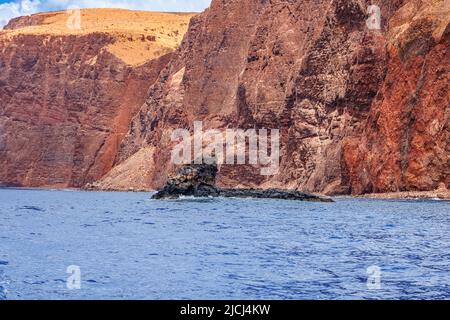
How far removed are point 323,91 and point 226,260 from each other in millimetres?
105029

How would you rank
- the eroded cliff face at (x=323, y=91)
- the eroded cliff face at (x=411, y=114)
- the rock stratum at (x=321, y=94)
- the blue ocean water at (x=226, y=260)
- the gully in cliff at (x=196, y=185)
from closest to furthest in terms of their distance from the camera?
the blue ocean water at (x=226, y=260) < the eroded cliff face at (x=411, y=114) < the rock stratum at (x=321, y=94) < the eroded cliff face at (x=323, y=91) < the gully in cliff at (x=196, y=185)

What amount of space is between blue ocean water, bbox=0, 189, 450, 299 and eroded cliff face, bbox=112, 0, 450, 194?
159ft

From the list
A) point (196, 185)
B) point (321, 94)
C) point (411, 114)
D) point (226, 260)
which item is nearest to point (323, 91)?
point (321, 94)

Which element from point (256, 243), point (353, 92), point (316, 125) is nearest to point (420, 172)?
point (353, 92)

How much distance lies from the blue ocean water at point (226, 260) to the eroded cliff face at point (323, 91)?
159 feet

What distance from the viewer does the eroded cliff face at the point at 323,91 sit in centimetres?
10419

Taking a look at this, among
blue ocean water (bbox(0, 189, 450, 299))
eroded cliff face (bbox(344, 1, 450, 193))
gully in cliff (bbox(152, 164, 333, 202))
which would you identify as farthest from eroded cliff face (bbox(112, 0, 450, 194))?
blue ocean water (bbox(0, 189, 450, 299))

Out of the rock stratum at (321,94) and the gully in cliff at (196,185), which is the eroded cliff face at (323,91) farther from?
the gully in cliff at (196,185)

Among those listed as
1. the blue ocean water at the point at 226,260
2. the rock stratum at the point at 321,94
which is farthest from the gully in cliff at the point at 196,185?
the blue ocean water at the point at 226,260

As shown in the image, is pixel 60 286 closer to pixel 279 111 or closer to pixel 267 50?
pixel 279 111

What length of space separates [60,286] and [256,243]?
17.7 meters

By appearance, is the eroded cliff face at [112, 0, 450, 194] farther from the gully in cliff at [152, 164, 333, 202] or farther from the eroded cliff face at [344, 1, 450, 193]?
the gully in cliff at [152, 164, 333, 202]

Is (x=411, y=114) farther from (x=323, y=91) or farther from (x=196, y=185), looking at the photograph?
(x=323, y=91)

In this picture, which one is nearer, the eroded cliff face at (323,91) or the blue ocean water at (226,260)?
the blue ocean water at (226,260)
